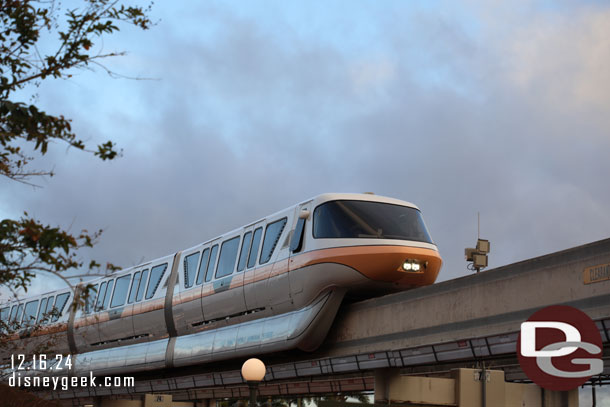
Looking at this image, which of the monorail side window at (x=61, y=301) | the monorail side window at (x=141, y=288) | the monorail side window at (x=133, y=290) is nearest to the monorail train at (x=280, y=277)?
the monorail side window at (x=141, y=288)

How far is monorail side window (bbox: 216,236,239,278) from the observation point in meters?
21.1

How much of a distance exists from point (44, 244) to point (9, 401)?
3425 millimetres

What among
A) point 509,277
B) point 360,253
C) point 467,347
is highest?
point 360,253

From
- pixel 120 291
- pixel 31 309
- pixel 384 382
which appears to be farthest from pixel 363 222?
pixel 31 309

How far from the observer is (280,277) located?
60.7ft

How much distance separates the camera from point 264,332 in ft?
62.2

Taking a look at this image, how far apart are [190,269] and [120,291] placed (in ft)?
16.5

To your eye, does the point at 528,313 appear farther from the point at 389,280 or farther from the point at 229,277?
the point at 229,277

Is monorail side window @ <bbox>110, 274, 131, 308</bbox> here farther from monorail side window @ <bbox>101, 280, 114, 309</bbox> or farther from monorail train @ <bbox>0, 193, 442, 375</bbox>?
monorail train @ <bbox>0, 193, 442, 375</bbox>

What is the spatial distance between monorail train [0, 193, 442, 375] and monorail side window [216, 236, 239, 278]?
1.1 inches

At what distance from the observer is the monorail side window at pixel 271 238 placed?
1912cm

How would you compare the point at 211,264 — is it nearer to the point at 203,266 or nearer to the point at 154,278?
the point at 203,266

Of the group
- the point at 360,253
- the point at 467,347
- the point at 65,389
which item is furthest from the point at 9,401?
the point at 65,389

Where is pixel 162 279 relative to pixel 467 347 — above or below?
above
